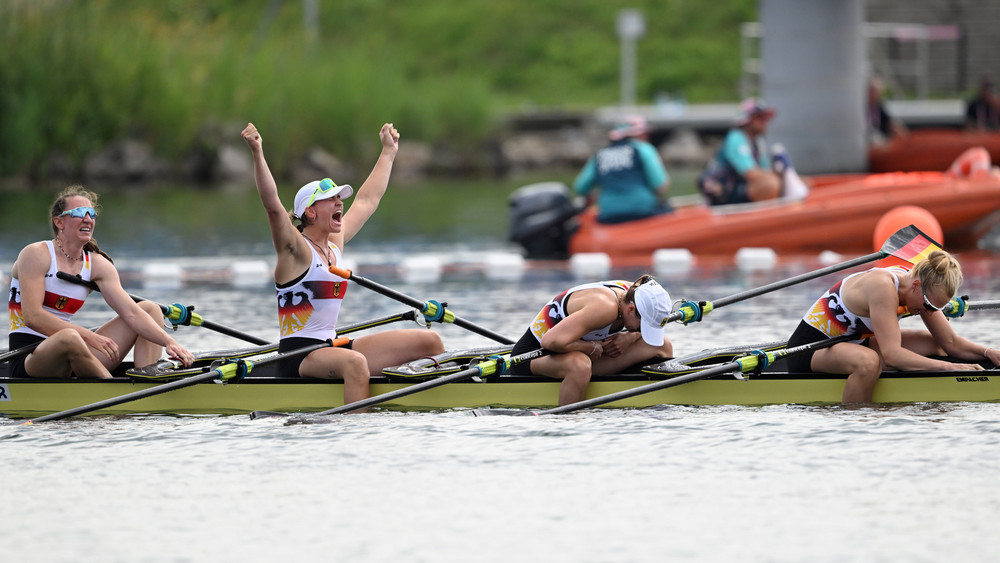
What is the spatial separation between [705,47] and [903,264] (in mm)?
46235

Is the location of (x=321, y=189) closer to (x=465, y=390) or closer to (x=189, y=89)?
(x=465, y=390)

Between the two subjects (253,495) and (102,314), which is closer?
(253,495)

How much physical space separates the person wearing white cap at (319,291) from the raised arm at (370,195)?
1 cm

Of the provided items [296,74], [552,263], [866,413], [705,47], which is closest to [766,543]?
[866,413]

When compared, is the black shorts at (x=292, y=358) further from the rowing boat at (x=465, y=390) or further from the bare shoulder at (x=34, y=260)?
the bare shoulder at (x=34, y=260)

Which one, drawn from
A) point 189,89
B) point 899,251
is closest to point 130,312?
point 899,251

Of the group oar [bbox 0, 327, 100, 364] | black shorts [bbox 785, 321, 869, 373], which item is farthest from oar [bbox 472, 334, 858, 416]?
oar [bbox 0, 327, 100, 364]

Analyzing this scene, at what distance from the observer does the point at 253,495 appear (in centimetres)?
743

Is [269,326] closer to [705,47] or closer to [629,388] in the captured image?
[629,388]

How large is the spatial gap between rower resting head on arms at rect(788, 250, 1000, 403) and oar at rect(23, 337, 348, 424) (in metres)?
3.05

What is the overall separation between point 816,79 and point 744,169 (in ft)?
24.8

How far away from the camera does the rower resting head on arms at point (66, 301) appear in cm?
882

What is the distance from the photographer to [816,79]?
79.6ft

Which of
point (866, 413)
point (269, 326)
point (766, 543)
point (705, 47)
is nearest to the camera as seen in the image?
point (766, 543)
